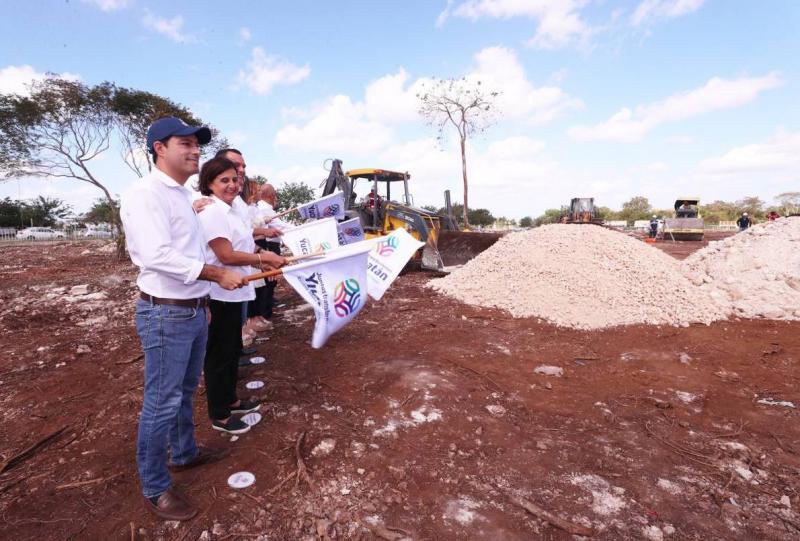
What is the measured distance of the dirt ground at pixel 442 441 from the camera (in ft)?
6.99

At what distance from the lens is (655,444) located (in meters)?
2.87

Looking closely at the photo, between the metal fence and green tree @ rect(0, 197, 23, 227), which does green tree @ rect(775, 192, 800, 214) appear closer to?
the metal fence

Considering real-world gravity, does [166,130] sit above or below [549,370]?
above

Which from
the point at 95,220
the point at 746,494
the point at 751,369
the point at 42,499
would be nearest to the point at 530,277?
the point at 751,369

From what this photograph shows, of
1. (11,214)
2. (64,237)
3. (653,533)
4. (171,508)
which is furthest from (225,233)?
(11,214)

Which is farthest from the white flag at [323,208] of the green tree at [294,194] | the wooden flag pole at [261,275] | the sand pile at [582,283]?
the green tree at [294,194]

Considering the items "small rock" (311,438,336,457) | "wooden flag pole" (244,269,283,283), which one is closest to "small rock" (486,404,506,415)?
"small rock" (311,438,336,457)

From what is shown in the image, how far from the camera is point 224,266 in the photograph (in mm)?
2711

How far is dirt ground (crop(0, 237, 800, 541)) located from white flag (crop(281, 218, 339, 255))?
1.24 meters

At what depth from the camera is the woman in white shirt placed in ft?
8.48

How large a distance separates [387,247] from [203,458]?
1.91 metres

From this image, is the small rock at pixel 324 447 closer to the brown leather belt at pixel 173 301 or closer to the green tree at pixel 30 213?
the brown leather belt at pixel 173 301

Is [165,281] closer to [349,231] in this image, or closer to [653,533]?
[653,533]

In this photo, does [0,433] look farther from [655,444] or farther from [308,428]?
[655,444]
